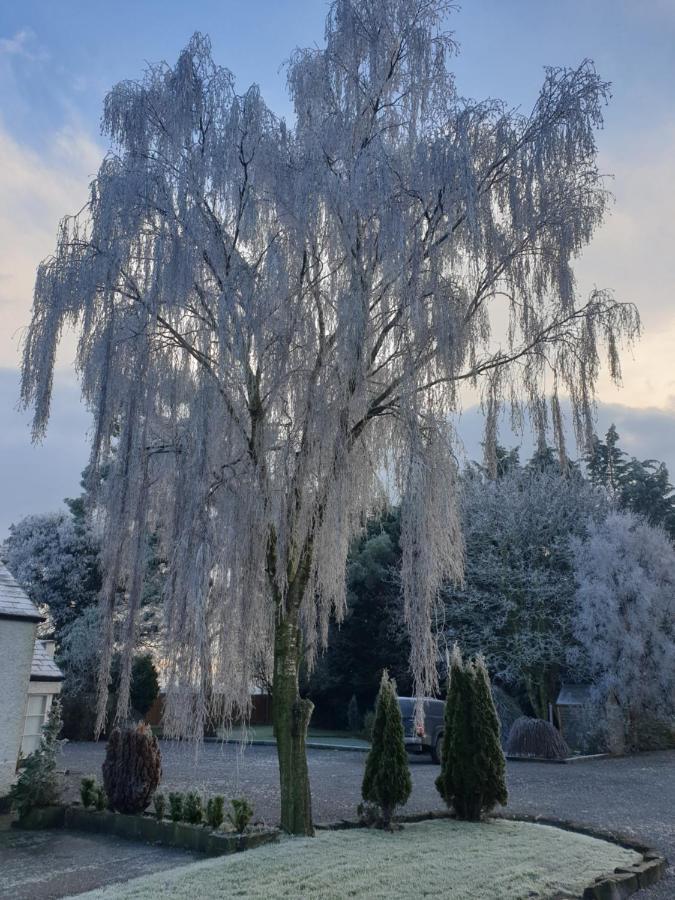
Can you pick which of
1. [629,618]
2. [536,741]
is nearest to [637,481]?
[629,618]

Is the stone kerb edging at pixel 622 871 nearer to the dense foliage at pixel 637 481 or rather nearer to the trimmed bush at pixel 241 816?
the trimmed bush at pixel 241 816

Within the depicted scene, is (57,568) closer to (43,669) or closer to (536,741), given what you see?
(43,669)

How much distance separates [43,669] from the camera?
1305 cm

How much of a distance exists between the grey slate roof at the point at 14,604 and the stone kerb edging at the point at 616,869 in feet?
17.2

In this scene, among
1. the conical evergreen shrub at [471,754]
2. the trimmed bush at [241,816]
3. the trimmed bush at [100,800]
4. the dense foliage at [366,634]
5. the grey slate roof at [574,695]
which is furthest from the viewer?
the dense foliage at [366,634]

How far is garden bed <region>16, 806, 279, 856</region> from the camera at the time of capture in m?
7.60

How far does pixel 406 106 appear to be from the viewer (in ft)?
28.9

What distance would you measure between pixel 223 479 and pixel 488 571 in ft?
58.0

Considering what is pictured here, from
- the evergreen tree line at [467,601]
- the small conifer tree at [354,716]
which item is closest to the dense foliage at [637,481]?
the evergreen tree line at [467,601]

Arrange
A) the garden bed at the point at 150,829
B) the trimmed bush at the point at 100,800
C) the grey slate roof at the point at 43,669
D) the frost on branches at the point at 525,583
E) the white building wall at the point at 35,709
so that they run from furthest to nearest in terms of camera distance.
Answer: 1. the frost on branches at the point at 525,583
2. the grey slate roof at the point at 43,669
3. the white building wall at the point at 35,709
4. the trimmed bush at the point at 100,800
5. the garden bed at the point at 150,829

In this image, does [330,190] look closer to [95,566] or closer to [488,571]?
[488,571]

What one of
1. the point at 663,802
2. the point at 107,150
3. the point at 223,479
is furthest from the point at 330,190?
the point at 663,802

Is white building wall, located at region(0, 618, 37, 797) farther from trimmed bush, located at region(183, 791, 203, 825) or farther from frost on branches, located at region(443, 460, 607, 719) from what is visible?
frost on branches, located at region(443, 460, 607, 719)

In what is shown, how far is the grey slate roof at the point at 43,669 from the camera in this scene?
1257cm
